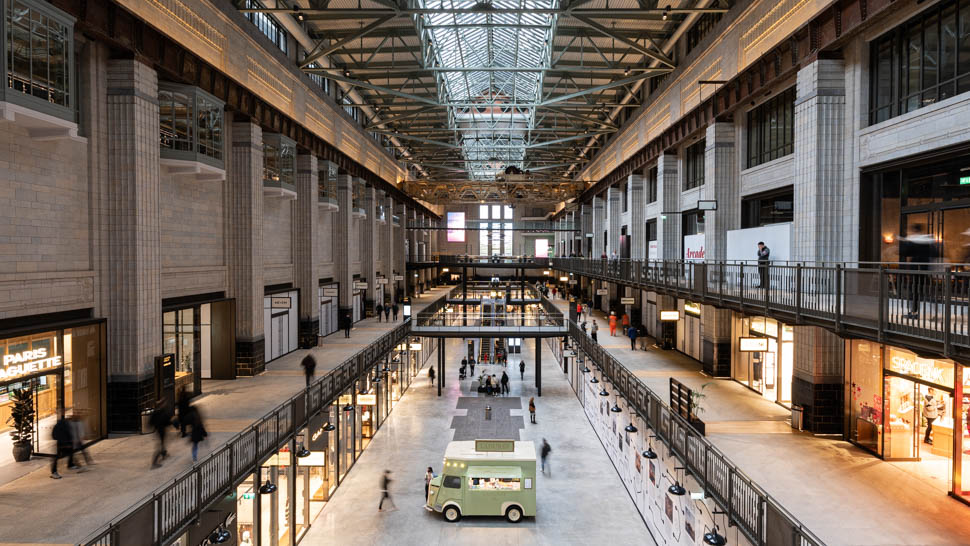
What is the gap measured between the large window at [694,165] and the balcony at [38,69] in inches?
831

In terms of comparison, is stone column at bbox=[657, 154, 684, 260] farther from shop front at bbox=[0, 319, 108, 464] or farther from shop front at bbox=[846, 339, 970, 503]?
shop front at bbox=[0, 319, 108, 464]

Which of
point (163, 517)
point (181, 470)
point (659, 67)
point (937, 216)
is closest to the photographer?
point (163, 517)

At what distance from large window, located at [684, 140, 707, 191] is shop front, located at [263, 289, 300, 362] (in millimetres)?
17820

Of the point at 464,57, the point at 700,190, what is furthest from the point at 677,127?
the point at 464,57

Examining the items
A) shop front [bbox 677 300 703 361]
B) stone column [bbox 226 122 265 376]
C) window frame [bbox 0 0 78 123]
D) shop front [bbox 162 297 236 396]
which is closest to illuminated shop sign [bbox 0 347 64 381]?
shop front [bbox 162 297 236 396]

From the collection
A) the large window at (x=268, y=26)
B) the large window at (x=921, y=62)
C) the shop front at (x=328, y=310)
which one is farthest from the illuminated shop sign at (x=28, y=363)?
the large window at (x=921, y=62)

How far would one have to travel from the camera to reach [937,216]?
10.7 meters

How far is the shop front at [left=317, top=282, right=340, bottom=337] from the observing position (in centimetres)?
2650

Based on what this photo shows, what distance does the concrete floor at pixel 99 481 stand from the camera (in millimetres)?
7613

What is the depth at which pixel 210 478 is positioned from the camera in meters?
8.52

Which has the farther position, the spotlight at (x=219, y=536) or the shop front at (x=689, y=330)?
→ the shop front at (x=689, y=330)

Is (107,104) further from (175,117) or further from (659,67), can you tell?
(659,67)

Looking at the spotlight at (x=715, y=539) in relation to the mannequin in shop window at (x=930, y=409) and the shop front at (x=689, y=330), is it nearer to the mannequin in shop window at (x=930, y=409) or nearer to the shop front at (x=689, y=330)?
the mannequin in shop window at (x=930, y=409)

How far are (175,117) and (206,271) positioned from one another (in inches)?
203
